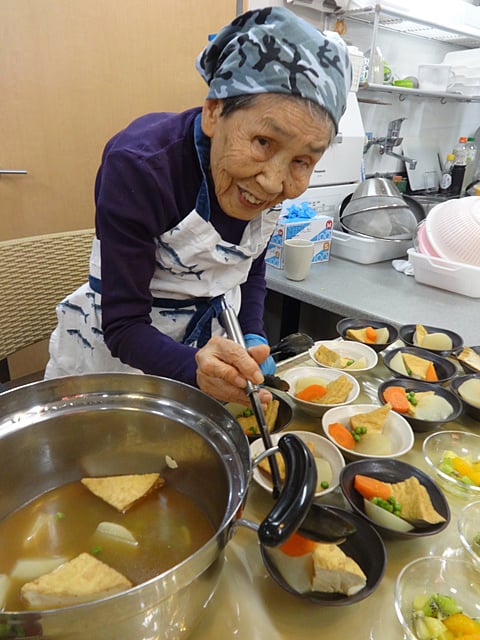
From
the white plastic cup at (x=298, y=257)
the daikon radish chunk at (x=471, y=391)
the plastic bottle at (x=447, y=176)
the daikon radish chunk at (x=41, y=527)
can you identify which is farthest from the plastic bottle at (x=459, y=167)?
the daikon radish chunk at (x=41, y=527)

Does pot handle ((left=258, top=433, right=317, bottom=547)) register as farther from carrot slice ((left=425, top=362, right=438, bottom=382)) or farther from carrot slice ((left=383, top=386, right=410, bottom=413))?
carrot slice ((left=425, top=362, right=438, bottom=382))

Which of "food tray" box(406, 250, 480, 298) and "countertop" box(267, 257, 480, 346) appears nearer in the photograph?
"countertop" box(267, 257, 480, 346)

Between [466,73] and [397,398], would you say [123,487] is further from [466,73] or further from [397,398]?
[466,73]

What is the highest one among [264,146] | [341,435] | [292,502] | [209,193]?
[264,146]

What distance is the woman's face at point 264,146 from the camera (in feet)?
2.55

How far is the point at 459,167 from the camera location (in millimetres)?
3352

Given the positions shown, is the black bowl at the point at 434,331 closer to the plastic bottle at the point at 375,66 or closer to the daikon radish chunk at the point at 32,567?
the daikon radish chunk at the point at 32,567

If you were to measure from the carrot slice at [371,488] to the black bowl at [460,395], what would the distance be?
381 mm

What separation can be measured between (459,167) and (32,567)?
3625mm

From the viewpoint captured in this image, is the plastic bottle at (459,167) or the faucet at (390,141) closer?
the faucet at (390,141)

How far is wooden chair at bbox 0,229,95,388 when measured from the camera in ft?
4.49

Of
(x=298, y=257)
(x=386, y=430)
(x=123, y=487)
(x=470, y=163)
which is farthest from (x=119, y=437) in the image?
(x=470, y=163)

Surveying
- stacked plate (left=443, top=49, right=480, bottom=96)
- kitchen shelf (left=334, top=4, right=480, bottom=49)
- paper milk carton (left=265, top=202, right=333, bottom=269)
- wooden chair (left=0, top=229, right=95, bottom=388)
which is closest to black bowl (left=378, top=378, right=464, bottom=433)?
paper milk carton (left=265, top=202, right=333, bottom=269)

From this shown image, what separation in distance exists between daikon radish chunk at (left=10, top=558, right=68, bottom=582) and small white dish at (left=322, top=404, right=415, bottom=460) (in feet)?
1.66
